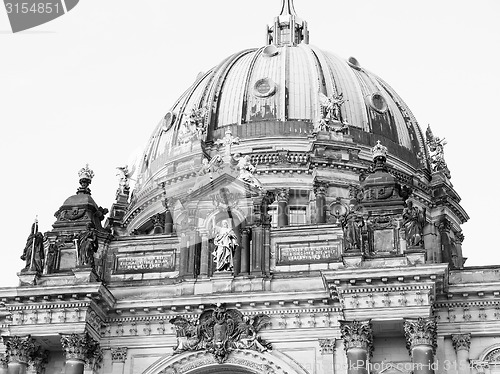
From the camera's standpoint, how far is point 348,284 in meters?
32.3

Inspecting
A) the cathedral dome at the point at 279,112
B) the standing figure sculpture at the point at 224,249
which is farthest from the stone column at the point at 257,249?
the cathedral dome at the point at 279,112

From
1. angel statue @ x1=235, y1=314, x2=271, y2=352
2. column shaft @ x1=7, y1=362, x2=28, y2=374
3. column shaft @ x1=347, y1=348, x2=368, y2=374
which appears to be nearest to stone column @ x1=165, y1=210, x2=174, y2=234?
angel statue @ x1=235, y1=314, x2=271, y2=352

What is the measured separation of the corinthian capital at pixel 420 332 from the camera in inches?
1230

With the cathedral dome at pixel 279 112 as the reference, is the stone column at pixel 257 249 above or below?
below

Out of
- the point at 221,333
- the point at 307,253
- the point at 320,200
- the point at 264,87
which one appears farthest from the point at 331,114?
the point at 221,333

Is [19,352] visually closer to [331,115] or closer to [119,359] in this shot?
[119,359]

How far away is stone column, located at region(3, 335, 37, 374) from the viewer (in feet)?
110

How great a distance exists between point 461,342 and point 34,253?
619 inches

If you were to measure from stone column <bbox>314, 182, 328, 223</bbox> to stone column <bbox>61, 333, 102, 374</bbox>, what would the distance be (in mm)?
13849

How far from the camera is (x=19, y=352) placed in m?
33.6

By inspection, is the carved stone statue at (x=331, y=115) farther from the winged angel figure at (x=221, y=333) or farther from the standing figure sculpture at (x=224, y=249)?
the winged angel figure at (x=221, y=333)

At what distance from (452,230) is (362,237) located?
15.1 metres

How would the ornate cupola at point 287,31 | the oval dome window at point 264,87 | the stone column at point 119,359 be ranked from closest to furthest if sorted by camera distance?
the stone column at point 119,359, the oval dome window at point 264,87, the ornate cupola at point 287,31

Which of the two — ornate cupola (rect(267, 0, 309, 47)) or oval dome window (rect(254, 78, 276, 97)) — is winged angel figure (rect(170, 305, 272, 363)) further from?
ornate cupola (rect(267, 0, 309, 47))
